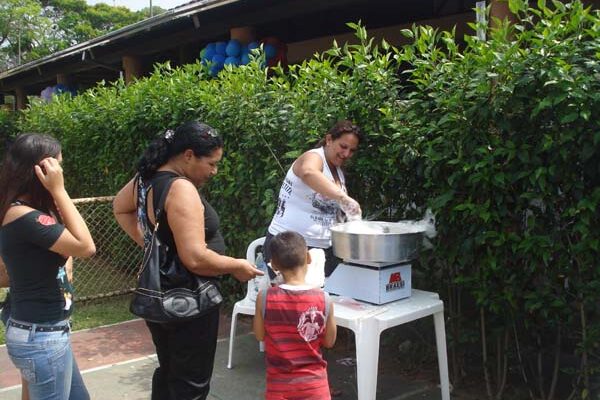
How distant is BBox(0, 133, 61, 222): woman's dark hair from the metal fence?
4.21m

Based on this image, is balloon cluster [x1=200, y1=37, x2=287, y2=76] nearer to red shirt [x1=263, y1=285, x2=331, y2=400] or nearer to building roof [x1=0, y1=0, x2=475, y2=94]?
building roof [x1=0, y1=0, x2=475, y2=94]

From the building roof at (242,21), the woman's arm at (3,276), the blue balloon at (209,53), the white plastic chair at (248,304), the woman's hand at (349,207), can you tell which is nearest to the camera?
the woman's arm at (3,276)

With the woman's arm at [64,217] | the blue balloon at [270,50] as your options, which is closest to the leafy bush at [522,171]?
the woman's arm at [64,217]

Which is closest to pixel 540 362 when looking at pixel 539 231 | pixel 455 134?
pixel 539 231

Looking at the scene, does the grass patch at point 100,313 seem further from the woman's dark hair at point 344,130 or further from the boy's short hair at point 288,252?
the boy's short hair at point 288,252

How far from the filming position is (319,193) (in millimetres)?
3432

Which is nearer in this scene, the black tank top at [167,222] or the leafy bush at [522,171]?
the black tank top at [167,222]

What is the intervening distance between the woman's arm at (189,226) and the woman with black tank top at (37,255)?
0.39m

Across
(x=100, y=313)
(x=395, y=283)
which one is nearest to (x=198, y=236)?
(x=395, y=283)

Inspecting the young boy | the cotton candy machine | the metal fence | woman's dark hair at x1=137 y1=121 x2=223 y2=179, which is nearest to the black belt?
woman's dark hair at x1=137 y1=121 x2=223 y2=179

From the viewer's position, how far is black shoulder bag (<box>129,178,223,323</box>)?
7.95 feet

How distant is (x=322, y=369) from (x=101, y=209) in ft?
16.4

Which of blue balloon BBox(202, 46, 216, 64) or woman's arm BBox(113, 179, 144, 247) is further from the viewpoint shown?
blue balloon BBox(202, 46, 216, 64)

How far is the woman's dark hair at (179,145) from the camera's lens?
2510 mm
